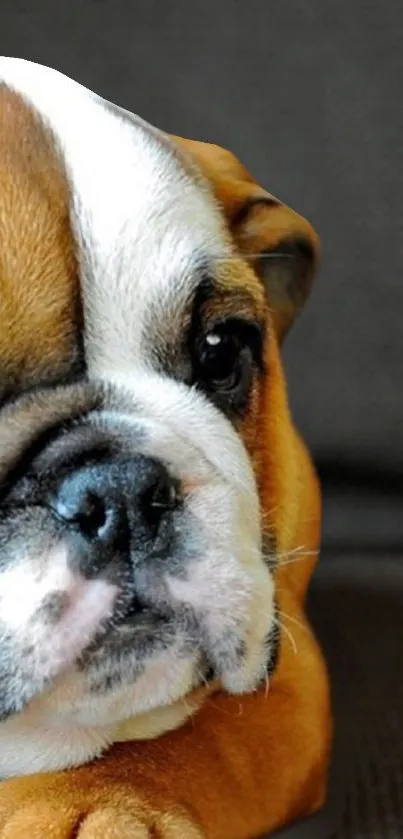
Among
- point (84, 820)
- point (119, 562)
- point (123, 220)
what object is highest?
point (123, 220)

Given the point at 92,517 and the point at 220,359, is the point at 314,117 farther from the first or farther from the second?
the point at 92,517

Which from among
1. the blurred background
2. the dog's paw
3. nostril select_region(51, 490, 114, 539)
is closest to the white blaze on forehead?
nostril select_region(51, 490, 114, 539)

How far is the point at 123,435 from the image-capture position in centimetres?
69

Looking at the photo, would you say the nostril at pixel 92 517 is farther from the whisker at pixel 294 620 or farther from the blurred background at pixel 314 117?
the blurred background at pixel 314 117

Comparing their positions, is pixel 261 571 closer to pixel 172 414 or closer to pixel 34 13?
pixel 172 414

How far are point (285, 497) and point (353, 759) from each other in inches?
7.4

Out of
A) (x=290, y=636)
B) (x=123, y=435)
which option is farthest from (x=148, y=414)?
(x=290, y=636)

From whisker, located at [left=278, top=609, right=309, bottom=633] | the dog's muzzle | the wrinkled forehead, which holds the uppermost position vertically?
the wrinkled forehead

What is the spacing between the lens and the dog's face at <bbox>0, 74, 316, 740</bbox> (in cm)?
65

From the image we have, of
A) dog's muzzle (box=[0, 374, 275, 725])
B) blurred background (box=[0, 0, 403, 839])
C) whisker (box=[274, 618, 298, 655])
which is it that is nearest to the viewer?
dog's muzzle (box=[0, 374, 275, 725])

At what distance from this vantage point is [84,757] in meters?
0.75

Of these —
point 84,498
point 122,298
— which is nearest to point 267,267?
point 122,298

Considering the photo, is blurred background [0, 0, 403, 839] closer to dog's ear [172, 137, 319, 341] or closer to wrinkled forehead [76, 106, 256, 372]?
dog's ear [172, 137, 319, 341]

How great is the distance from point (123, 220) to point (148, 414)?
0.36 feet
